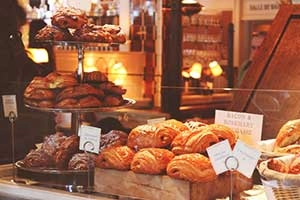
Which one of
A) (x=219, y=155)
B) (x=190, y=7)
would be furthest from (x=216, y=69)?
(x=219, y=155)

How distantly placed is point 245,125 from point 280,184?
355mm

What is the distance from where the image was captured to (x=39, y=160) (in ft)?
6.60

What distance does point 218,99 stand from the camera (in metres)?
3.86

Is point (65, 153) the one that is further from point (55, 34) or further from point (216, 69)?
point (216, 69)

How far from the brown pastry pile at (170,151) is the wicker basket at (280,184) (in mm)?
173

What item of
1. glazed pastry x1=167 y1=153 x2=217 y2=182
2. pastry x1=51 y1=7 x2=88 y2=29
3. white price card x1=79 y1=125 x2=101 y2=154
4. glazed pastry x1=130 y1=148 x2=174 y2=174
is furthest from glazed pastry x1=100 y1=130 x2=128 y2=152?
pastry x1=51 y1=7 x2=88 y2=29

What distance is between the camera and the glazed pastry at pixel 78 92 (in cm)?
204

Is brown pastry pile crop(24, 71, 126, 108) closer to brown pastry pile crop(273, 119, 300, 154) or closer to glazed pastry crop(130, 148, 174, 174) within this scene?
glazed pastry crop(130, 148, 174, 174)

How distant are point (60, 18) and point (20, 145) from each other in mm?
494

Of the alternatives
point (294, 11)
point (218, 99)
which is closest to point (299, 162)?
point (294, 11)

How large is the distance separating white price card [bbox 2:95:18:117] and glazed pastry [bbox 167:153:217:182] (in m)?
0.86

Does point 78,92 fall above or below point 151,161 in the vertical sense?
above

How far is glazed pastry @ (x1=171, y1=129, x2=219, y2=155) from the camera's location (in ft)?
5.30

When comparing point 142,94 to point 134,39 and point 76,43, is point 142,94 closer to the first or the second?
point 134,39
